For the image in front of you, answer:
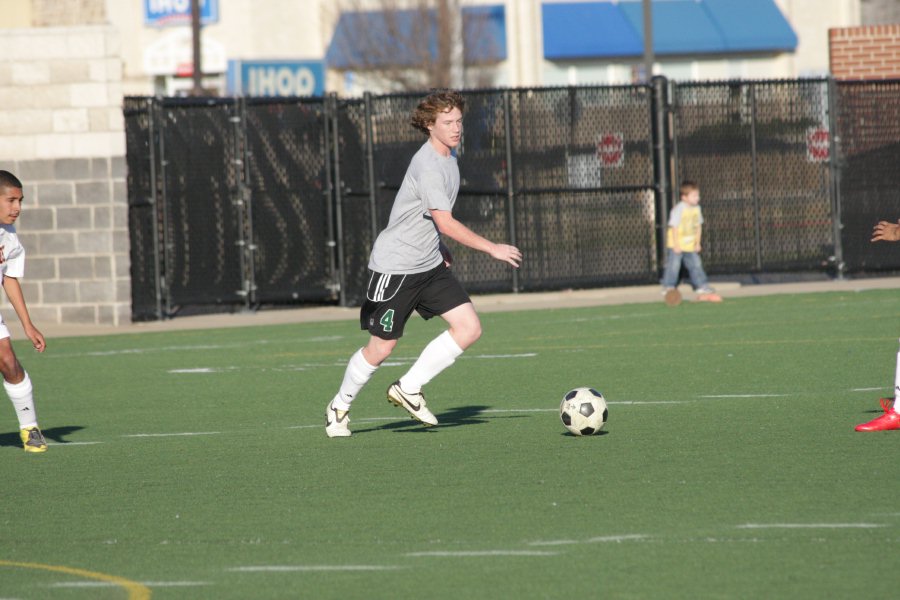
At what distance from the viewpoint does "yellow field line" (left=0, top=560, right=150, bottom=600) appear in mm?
6145

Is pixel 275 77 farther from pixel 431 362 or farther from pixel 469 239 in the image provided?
pixel 469 239

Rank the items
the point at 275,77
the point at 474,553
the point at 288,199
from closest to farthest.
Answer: the point at 474,553, the point at 288,199, the point at 275,77

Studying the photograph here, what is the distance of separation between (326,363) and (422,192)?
5.76m

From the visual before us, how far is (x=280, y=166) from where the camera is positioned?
21.5 meters

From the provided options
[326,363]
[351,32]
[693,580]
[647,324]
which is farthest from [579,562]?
[351,32]

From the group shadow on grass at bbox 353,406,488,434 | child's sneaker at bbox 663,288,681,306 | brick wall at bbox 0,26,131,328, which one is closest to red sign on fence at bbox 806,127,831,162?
child's sneaker at bbox 663,288,681,306

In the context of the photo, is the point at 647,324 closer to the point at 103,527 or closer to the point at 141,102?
the point at 141,102

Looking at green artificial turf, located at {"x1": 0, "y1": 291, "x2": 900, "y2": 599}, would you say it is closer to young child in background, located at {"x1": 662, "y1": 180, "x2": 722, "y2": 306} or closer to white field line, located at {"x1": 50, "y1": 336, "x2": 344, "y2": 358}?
white field line, located at {"x1": 50, "y1": 336, "x2": 344, "y2": 358}

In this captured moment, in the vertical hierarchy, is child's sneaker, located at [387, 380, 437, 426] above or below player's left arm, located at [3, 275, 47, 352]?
below

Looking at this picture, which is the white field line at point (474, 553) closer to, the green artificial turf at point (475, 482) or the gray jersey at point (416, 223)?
the green artificial turf at point (475, 482)

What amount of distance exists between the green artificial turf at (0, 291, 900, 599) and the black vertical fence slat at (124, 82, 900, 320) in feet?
20.3

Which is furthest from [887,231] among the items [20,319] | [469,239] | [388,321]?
[20,319]

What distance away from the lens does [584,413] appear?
382 inches

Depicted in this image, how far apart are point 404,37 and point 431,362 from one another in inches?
1455
